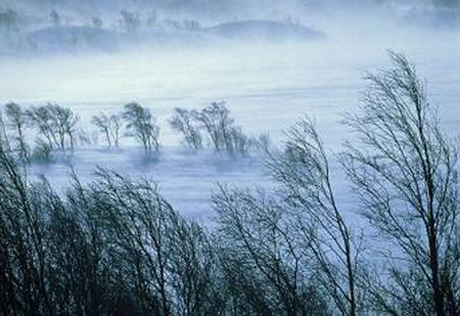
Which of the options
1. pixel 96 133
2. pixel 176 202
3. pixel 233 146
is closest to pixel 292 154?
pixel 176 202

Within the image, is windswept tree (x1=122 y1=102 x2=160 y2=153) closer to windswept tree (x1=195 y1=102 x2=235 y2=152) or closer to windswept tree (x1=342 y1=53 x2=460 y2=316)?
windswept tree (x1=195 y1=102 x2=235 y2=152)

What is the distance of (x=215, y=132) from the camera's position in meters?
76.9

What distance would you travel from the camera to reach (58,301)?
12445mm

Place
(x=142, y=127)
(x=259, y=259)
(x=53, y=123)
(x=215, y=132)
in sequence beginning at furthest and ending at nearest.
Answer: (x=53, y=123) < (x=215, y=132) < (x=142, y=127) < (x=259, y=259)

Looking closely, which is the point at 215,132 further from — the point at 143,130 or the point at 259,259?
the point at 259,259

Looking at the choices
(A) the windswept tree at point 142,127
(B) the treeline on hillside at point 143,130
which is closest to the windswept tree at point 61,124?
(B) the treeline on hillside at point 143,130

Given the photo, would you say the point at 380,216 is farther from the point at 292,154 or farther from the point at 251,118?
the point at 251,118

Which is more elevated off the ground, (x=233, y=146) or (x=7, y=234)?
(x=7, y=234)

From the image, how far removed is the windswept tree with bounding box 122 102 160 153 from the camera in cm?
7562

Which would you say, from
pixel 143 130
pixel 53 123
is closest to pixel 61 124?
pixel 53 123

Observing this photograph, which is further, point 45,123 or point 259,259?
point 45,123

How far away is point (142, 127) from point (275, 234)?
206ft

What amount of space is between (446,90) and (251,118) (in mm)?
42198

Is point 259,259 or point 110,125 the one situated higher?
point 259,259
